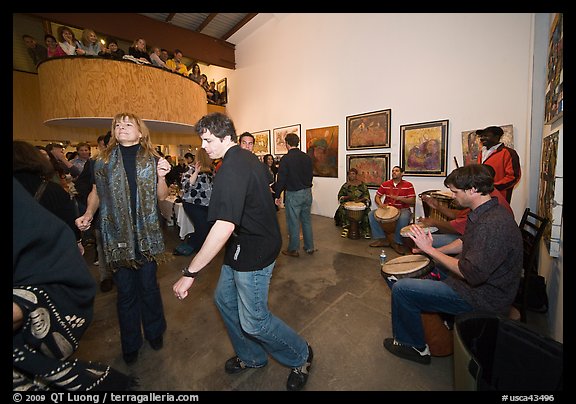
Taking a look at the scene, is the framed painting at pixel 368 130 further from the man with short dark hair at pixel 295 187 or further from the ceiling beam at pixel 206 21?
the ceiling beam at pixel 206 21

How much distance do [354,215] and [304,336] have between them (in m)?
3.14

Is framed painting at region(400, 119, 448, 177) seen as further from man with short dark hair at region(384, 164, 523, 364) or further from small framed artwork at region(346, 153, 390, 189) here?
man with short dark hair at region(384, 164, 523, 364)

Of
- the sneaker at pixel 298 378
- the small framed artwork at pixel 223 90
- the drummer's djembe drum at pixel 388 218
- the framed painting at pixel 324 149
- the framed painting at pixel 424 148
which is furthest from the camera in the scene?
the small framed artwork at pixel 223 90

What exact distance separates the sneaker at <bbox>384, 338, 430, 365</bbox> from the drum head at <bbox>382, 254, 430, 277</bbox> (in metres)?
0.59

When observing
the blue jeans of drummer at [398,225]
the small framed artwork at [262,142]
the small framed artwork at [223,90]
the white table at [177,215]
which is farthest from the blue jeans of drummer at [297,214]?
the small framed artwork at [223,90]

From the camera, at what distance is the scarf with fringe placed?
178cm

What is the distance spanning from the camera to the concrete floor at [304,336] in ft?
5.90

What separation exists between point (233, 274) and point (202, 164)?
89.3 inches

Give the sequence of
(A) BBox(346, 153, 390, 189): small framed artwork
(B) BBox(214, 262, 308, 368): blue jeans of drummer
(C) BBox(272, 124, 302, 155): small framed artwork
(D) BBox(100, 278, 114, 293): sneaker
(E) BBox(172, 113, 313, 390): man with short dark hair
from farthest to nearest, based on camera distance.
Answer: (C) BBox(272, 124, 302, 155): small framed artwork < (A) BBox(346, 153, 390, 189): small framed artwork < (D) BBox(100, 278, 114, 293): sneaker < (B) BBox(214, 262, 308, 368): blue jeans of drummer < (E) BBox(172, 113, 313, 390): man with short dark hair

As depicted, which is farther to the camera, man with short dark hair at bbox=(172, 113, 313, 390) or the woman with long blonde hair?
the woman with long blonde hair

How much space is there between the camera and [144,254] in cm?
189

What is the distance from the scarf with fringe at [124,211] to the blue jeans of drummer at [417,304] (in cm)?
199

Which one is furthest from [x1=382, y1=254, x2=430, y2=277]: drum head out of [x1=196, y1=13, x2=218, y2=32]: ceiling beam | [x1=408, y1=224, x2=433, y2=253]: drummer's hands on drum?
[x1=196, y1=13, x2=218, y2=32]: ceiling beam
